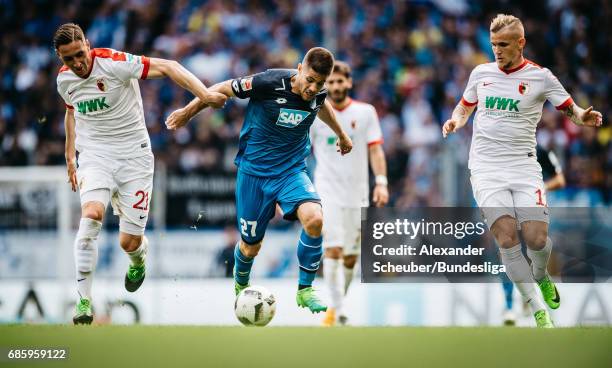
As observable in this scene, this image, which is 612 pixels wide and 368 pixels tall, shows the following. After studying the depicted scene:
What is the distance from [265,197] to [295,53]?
1043 cm

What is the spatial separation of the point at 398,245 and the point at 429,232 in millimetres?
294

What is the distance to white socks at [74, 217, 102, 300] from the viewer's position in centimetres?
835

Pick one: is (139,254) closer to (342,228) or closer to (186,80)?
(186,80)

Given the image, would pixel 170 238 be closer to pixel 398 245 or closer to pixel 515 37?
pixel 398 245

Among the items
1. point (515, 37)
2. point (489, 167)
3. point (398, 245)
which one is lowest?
point (398, 245)

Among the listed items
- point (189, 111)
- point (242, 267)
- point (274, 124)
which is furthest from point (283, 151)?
point (242, 267)

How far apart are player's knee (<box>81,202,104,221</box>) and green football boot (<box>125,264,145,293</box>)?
104cm

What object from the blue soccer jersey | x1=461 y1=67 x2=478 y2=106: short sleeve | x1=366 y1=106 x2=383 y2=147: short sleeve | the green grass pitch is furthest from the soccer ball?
x1=366 y1=106 x2=383 y2=147: short sleeve

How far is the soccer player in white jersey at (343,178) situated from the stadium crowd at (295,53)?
4320 mm

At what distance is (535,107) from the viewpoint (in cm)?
841

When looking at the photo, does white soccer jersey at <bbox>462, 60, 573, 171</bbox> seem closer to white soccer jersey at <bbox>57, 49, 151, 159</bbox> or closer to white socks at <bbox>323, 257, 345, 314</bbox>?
white socks at <bbox>323, 257, 345, 314</bbox>

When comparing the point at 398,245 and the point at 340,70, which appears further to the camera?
the point at 340,70

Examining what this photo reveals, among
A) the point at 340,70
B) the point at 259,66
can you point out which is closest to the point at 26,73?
the point at 259,66

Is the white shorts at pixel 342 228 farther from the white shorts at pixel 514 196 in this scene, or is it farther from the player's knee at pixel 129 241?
the white shorts at pixel 514 196
